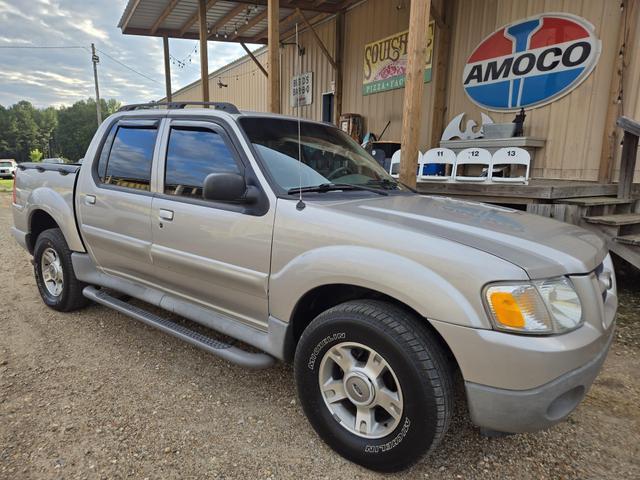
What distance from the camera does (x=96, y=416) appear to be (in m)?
2.57

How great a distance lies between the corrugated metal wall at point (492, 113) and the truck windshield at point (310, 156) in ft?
14.7

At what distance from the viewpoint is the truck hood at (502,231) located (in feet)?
6.13

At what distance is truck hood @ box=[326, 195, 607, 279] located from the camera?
1868 mm

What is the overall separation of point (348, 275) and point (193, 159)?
153 centimetres

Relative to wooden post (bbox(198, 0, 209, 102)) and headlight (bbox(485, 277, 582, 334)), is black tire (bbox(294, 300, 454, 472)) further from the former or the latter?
wooden post (bbox(198, 0, 209, 102))

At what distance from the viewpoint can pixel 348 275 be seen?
2.09m

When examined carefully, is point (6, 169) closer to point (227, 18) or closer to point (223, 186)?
point (227, 18)

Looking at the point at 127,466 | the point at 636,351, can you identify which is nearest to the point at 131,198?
the point at 127,466

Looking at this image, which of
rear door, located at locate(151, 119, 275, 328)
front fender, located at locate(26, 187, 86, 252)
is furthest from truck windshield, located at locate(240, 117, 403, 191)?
front fender, located at locate(26, 187, 86, 252)

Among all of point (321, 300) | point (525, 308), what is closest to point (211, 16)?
point (321, 300)

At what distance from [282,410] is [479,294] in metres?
1.53

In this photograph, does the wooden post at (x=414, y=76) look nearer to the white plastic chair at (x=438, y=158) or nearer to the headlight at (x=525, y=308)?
the white plastic chair at (x=438, y=158)

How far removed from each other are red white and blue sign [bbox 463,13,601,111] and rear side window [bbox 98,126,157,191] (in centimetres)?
606

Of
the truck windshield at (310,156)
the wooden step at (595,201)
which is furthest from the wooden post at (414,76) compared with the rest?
the wooden step at (595,201)
